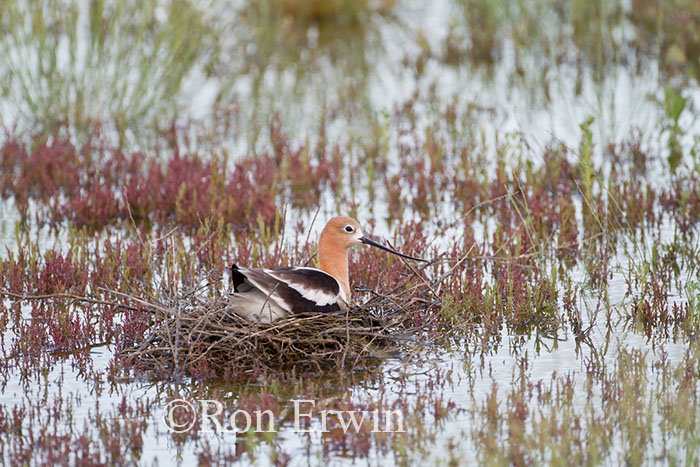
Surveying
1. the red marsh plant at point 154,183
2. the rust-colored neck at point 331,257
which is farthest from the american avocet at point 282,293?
the red marsh plant at point 154,183

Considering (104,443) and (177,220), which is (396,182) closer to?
(177,220)

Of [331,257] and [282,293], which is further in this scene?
[331,257]

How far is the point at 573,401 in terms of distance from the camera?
15.6ft

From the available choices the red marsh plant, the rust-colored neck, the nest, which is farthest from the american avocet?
the red marsh plant

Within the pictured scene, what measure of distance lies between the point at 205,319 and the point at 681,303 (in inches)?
108

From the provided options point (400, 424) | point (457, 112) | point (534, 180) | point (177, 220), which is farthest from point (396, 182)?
point (400, 424)

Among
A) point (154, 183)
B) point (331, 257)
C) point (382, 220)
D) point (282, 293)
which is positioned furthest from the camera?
point (154, 183)

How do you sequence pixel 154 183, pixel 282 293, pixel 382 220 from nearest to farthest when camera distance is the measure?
1. pixel 282 293
2. pixel 382 220
3. pixel 154 183

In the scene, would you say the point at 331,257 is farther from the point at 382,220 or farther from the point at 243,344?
the point at 382,220

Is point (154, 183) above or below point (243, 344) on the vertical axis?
above

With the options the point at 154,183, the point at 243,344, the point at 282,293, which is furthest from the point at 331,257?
the point at 154,183

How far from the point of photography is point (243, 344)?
17.0 feet

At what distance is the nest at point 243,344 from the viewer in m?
5.12

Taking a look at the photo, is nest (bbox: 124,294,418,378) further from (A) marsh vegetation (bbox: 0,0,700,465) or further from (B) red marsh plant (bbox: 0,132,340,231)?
(B) red marsh plant (bbox: 0,132,340,231)
